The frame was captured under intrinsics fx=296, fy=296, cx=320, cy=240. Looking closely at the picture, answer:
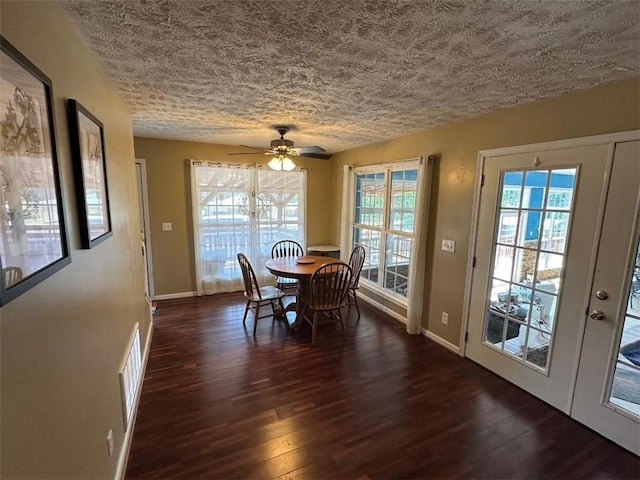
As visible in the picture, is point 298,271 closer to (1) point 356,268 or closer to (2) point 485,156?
(1) point 356,268

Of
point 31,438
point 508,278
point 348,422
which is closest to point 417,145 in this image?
point 508,278

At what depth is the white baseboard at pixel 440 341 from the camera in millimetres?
3082

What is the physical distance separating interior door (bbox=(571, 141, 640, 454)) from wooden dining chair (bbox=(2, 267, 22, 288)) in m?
2.89

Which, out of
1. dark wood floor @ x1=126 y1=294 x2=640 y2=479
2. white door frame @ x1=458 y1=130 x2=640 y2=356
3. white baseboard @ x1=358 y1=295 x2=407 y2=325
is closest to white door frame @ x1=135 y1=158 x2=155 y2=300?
dark wood floor @ x1=126 y1=294 x2=640 y2=479

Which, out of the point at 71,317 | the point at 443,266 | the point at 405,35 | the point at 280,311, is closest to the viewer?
the point at 71,317

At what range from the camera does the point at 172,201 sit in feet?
14.1

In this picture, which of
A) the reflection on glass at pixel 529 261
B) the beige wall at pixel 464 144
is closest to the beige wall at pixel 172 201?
the beige wall at pixel 464 144

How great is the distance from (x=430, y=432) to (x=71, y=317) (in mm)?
2175

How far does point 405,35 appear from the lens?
138 cm

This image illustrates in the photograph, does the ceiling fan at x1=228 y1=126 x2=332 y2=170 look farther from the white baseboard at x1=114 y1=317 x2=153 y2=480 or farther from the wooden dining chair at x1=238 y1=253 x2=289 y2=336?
the white baseboard at x1=114 y1=317 x2=153 y2=480

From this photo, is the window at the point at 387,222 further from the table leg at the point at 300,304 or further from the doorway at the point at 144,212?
the doorway at the point at 144,212

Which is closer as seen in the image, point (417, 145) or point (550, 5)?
point (550, 5)

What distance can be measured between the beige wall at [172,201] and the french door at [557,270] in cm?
352

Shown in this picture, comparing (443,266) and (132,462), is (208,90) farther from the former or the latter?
(443,266)
